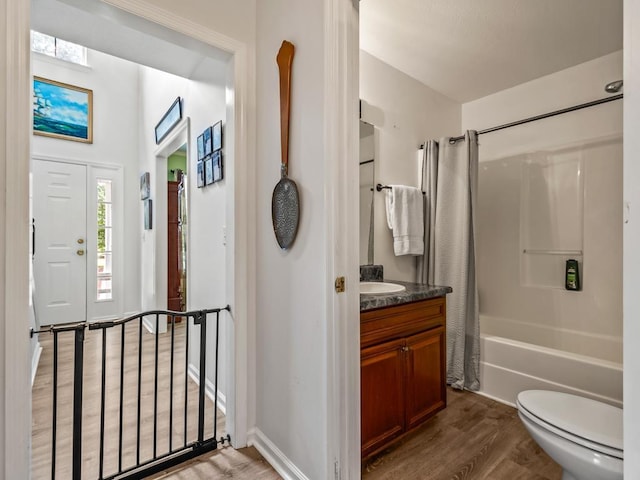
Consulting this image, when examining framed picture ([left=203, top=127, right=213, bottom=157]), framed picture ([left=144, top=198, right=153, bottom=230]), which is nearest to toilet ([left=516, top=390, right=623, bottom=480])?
framed picture ([left=203, top=127, right=213, bottom=157])

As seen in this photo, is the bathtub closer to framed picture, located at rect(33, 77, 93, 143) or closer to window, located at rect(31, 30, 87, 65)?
framed picture, located at rect(33, 77, 93, 143)

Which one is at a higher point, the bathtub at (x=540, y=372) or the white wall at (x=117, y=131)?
the white wall at (x=117, y=131)

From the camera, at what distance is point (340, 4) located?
1299 mm

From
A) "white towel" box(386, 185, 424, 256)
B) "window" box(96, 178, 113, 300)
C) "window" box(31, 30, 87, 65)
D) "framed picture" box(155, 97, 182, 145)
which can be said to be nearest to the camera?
"white towel" box(386, 185, 424, 256)

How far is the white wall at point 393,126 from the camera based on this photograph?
254 cm

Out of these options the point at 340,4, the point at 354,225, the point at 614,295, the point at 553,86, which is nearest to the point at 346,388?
the point at 354,225

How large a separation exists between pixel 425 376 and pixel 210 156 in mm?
1968

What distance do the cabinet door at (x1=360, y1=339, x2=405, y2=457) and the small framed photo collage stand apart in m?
1.45

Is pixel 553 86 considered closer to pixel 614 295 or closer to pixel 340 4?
pixel 614 295

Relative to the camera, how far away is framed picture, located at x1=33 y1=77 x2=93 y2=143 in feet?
13.6

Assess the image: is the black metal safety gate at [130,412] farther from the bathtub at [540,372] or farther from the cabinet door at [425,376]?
the bathtub at [540,372]

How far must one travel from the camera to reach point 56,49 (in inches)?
171

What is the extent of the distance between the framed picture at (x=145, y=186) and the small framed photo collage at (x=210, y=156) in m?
1.95

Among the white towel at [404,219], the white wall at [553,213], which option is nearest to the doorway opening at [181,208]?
the white towel at [404,219]
